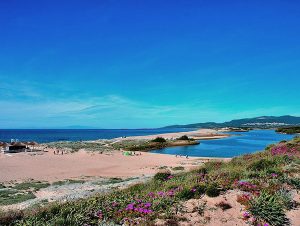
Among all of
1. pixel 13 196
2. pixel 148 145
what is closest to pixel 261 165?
pixel 13 196

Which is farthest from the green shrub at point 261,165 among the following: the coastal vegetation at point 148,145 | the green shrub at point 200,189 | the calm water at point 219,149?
the coastal vegetation at point 148,145

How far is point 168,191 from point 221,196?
5.63ft

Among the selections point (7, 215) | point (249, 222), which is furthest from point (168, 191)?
point (7, 215)

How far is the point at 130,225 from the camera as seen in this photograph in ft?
26.1

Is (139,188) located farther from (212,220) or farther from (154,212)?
(212,220)

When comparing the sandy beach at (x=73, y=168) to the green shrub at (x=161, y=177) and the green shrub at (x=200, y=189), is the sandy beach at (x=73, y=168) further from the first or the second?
the green shrub at (x=200, y=189)

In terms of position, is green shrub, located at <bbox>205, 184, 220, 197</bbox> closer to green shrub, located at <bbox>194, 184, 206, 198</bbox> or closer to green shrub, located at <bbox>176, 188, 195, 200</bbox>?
green shrub, located at <bbox>194, 184, 206, 198</bbox>

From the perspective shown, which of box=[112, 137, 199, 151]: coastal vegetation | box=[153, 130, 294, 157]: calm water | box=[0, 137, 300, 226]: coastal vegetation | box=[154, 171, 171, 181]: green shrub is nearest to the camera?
box=[0, 137, 300, 226]: coastal vegetation

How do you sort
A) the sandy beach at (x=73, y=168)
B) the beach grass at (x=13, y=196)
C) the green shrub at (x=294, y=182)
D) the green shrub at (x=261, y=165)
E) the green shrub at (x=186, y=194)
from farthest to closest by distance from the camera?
the sandy beach at (x=73, y=168) → the beach grass at (x=13, y=196) → the green shrub at (x=261, y=165) → the green shrub at (x=294, y=182) → the green shrub at (x=186, y=194)

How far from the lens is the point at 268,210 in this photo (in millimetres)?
8367

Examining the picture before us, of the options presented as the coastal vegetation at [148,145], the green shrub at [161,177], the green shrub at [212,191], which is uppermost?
the green shrub at [212,191]

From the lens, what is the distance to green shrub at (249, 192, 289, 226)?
26.7ft

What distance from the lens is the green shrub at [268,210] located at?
8.12 m

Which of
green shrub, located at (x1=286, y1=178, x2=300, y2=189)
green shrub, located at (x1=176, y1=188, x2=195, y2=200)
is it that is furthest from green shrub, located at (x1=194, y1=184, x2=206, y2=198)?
green shrub, located at (x1=286, y1=178, x2=300, y2=189)
